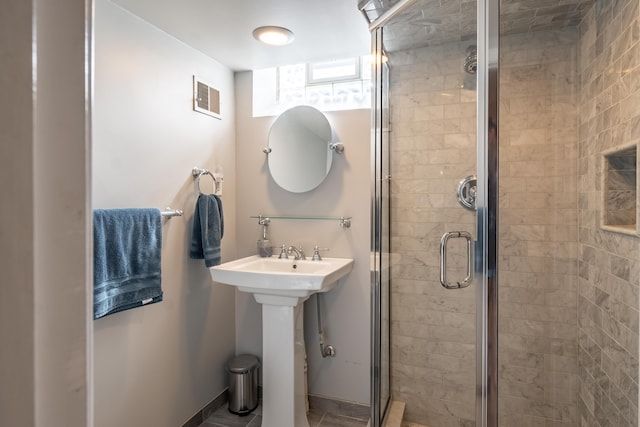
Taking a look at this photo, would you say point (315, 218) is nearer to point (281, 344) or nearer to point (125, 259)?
point (281, 344)

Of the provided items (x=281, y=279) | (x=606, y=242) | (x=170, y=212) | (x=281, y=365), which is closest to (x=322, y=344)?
(x=281, y=365)

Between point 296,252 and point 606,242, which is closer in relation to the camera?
point 606,242

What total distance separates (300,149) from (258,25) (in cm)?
77

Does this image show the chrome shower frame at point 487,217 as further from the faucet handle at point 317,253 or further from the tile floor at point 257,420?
the faucet handle at point 317,253

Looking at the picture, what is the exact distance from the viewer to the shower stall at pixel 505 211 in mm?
1380

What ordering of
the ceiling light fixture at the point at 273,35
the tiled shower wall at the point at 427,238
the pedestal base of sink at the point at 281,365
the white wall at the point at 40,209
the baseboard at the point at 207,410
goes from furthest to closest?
the baseboard at the point at 207,410
the pedestal base of sink at the point at 281,365
the ceiling light fixture at the point at 273,35
the tiled shower wall at the point at 427,238
the white wall at the point at 40,209

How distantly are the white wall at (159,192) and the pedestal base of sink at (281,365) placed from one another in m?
0.45

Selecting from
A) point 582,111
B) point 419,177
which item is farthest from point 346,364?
point 582,111

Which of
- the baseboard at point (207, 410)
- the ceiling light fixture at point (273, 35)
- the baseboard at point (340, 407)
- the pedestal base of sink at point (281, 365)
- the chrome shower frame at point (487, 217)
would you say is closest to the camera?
the chrome shower frame at point (487, 217)

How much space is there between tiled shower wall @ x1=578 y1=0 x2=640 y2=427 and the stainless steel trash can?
176 centimetres

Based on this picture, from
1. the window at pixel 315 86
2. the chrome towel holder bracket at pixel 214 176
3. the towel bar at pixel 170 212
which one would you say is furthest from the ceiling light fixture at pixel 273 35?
the towel bar at pixel 170 212

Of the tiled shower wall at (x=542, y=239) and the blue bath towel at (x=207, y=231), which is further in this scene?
the blue bath towel at (x=207, y=231)

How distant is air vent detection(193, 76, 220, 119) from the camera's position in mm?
2111

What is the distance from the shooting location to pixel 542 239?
1775 mm
